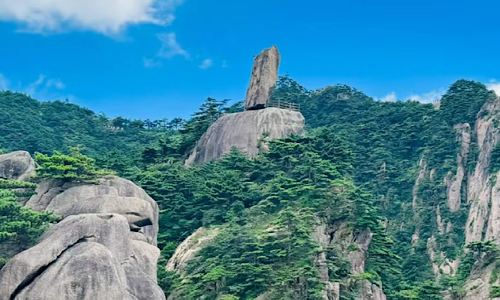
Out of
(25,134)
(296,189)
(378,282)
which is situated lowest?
(378,282)

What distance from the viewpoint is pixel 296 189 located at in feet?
104

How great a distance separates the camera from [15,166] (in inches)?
1212

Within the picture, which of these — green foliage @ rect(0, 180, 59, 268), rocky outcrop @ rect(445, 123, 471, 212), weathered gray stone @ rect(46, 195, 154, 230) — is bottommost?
green foliage @ rect(0, 180, 59, 268)

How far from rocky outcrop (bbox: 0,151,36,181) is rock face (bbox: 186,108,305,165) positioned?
37.5ft

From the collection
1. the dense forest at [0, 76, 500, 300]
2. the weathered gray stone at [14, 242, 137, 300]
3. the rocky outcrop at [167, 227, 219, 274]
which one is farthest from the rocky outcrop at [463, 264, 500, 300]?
the weathered gray stone at [14, 242, 137, 300]

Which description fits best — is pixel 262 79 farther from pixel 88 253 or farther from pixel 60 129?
pixel 88 253

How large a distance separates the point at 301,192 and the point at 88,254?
13.3 m

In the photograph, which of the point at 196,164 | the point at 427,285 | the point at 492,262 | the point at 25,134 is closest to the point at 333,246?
the point at 427,285

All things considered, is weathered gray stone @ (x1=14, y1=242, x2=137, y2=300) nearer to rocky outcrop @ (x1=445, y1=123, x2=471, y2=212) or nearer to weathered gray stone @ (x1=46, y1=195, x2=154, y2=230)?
weathered gray stone @ (x1=46, y1=195, x2=154, y2=230)

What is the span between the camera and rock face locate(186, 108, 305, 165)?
3906cm

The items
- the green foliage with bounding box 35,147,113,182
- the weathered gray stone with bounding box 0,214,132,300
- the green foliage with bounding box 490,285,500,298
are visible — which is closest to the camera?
the weathered gray stone with bounding box 0,214,132,300

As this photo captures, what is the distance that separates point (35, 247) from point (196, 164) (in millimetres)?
18987

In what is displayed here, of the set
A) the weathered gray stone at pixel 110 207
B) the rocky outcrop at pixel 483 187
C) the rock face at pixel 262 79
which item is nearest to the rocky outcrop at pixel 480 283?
the rocky outcrop at pixel 483 187

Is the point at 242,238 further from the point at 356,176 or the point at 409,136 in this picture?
the point at 409,136
